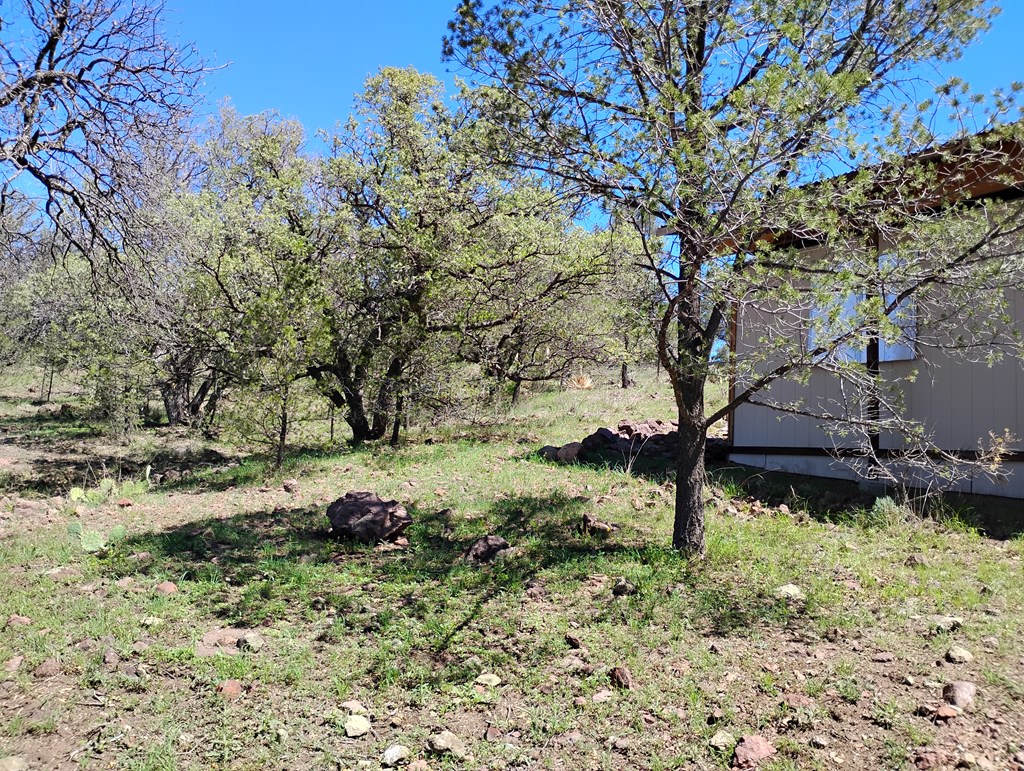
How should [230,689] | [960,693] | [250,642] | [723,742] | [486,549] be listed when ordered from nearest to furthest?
1. [723,742]
2. [960,693]
3. [230,689]
4. [250,642]
5. [486,549]

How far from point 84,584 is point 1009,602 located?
5.99 metres

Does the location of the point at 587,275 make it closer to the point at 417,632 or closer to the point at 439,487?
→ the point at 439,487

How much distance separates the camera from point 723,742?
2.90 m

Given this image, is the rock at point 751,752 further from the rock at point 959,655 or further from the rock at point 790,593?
the rock at point 790,593

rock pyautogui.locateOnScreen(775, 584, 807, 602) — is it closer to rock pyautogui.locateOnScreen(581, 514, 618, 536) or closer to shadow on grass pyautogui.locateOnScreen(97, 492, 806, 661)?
shadow on grass pyautogui.locateOnScreen(97, 492, 806, 661)

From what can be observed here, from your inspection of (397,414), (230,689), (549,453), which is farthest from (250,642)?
(397,414)

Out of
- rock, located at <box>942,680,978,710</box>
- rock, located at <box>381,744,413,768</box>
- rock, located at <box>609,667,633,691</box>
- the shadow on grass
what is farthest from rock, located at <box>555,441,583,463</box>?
rock, located at <box>381,744,413,768</box>

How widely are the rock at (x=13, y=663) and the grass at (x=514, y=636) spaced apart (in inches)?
1.6

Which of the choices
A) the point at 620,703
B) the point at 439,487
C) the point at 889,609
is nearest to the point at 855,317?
the point at 889,609

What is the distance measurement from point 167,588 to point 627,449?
6548 mm

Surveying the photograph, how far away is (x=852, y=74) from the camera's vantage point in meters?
3.46

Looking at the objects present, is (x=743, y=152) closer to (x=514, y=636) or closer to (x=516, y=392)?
(x=514, y=636)

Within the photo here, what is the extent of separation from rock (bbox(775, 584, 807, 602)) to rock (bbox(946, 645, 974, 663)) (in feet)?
3.11

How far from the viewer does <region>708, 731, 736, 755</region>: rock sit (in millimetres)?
2864
